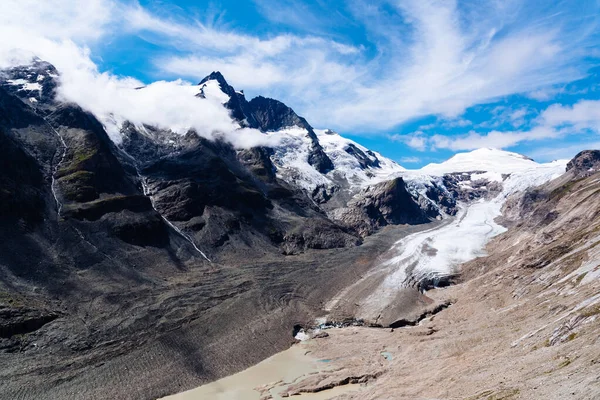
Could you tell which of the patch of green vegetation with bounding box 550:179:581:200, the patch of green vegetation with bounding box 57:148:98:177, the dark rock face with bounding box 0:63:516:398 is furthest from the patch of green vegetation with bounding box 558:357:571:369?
the patch of green vegetation with bounding box 550:179:581:200

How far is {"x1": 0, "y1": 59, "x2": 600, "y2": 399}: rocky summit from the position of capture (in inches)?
1891

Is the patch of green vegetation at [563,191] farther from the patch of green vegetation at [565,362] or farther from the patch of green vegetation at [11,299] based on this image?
the patch of green vegetation at [11,299]

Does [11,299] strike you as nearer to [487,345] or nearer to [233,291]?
[233,291]

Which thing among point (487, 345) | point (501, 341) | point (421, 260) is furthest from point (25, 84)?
point (501, 341)

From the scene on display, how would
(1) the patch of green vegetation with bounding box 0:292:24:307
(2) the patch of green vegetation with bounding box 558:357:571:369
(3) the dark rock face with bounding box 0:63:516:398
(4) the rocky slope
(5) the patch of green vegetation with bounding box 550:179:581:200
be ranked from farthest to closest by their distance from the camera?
(5) the patch of green vegetation with bounding box 550:179:581:200, (1) the patch of green vegetation with bounding box 0:292:24:307, (3) the dark rock face with bounding box 0:63:516:398, (4) the rocky slope, (2) the patch of green vegetation with bounding box 558:357:571:369

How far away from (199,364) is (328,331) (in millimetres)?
25664

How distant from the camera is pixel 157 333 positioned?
67250 millimetres

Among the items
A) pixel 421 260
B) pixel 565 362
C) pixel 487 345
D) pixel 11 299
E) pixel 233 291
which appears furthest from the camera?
pixel 421 260

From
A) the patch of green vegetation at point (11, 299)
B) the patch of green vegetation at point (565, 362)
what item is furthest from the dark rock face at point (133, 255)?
the patch of green vegetation at point (565, 362)

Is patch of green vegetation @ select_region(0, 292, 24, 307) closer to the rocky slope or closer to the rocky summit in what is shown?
the rocky summit

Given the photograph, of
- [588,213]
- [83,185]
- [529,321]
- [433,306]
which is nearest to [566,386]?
[529,321]

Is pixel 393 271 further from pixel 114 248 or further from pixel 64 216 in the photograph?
pixel 64 216

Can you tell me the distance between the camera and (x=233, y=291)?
89.1 metres

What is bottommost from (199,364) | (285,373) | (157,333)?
(285,373)
